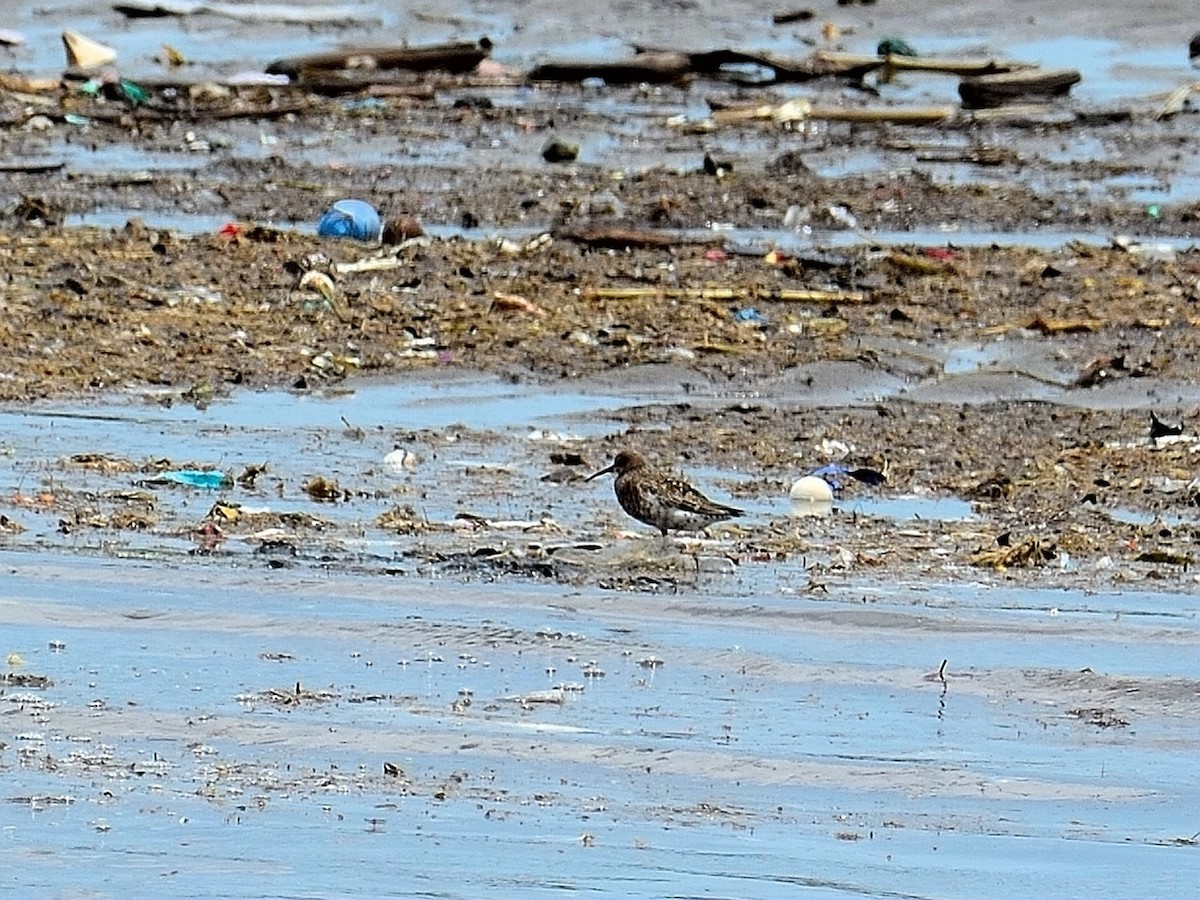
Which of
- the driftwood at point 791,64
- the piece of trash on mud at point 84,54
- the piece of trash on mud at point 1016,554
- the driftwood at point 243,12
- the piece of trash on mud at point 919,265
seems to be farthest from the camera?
the driftwood at point 243,12

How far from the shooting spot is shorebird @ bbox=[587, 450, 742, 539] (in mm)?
8016

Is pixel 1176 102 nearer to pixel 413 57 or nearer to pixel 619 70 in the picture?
pixel 619 70


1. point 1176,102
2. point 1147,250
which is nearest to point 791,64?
point 1176,102

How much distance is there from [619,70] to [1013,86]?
2.92m

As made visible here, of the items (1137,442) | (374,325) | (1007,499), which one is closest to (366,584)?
(1007,499)

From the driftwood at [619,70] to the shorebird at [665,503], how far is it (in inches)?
486

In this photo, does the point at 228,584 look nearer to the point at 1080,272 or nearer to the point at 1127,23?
the point at 1080,272

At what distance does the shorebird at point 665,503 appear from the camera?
316 inches

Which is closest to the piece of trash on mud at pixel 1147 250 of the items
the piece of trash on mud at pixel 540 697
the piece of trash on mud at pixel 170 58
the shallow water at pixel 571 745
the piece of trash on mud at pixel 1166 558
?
the piece of trash on mud at pixel 1166 558

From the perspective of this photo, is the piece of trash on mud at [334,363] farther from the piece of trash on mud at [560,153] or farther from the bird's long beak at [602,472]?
the piece of trash on mud at [560,153]

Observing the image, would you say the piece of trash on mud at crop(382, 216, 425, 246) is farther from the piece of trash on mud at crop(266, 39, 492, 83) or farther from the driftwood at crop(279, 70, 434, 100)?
the piece of trash on mud at crop(266, 39, 492, 83)

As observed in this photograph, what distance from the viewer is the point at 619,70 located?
20.4 m

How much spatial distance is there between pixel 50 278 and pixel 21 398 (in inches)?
85.5

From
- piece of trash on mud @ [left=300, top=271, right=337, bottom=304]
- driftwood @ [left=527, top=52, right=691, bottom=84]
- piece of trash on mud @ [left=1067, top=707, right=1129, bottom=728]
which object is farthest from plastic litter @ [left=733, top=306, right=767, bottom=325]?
driftwood @ [left=527, top=52, right=691, bottom=84]
